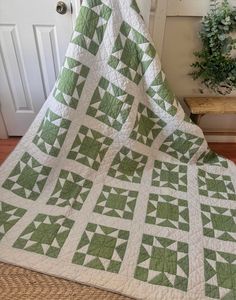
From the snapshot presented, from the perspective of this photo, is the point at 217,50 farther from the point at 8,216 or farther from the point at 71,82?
the point at 8,216

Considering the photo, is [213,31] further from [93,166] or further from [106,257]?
[106,257]

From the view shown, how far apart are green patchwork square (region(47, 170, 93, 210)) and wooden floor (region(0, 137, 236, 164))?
0.73 meters

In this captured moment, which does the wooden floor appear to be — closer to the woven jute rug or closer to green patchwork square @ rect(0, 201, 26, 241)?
green patchwork square @ rect(0, 201, 26, 241)

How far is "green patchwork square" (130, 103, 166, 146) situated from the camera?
53.2 inches

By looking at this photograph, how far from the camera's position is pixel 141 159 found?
4.66 ft

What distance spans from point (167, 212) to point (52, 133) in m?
0.68

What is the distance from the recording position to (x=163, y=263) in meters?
0.98

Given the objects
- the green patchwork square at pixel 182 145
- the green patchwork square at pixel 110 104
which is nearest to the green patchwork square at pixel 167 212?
the green patchwork square at pixel 182 145

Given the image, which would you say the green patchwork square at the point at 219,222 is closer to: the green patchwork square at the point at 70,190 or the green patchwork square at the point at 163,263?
the green patchwork square at the point at 163,263

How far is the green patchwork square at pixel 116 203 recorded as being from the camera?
3.86 ft

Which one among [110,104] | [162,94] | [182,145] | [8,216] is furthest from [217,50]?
[8,216]

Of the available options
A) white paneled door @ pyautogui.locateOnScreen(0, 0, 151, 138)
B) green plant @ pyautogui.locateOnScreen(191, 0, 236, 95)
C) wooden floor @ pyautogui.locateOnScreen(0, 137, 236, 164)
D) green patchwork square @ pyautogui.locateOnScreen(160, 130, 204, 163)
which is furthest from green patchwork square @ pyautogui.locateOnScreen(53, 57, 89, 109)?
wooden floor @ pyautogui.locateOnScreen(0, 137, 236, 164)

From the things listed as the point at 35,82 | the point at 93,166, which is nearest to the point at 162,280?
the point at 93,166

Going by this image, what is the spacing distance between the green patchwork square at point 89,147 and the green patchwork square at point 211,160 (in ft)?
1.85
